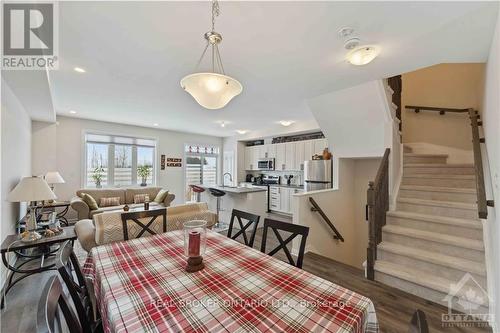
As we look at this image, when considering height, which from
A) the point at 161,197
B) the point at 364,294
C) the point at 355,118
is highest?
the point at 355,118

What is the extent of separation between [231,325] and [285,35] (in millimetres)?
2223

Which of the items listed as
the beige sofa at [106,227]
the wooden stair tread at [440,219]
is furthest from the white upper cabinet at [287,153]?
the beige sofa at [106,227]

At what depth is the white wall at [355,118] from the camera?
331 centimetres

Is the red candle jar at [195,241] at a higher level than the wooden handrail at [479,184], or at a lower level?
lower

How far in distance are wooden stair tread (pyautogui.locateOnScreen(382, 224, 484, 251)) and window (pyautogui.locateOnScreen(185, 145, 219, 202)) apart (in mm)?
5894

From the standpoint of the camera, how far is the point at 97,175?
19.5 feet

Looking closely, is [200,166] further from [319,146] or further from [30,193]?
[30,193]

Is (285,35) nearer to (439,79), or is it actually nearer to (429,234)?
(429,234)

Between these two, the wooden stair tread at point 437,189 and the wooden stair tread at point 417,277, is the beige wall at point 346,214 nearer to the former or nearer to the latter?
the wooden stair tread at point 437,189

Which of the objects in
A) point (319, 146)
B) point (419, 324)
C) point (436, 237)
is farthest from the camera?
point (319, 146)

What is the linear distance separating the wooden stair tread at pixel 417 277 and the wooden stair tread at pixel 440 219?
728mm

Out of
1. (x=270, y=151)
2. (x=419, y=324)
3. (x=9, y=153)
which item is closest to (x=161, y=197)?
(x=9, y=153)

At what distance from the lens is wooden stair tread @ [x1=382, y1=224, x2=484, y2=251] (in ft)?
8.05

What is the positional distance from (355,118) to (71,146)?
22.0ft
